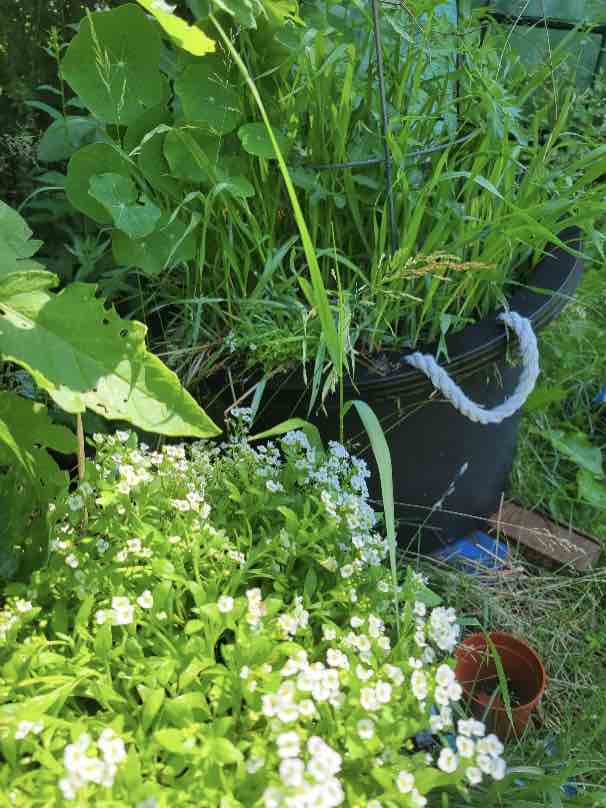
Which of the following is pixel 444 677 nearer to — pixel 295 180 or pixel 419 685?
pixel 419 685

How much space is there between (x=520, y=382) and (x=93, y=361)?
2.63 ft

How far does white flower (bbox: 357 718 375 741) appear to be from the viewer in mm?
784

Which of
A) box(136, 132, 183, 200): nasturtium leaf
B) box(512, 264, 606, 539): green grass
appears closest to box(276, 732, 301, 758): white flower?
box(136, 132, 183, 200): nasturtium leaf

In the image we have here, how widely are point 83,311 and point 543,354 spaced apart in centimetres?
148

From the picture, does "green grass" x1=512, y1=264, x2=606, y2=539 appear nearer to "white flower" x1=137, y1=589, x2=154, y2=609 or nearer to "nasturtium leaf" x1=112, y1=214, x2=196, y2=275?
"nasturtium leaf" x1=112, y1=214, x2=196, y2=275

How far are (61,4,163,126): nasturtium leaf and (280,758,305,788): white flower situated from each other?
0.95 metres

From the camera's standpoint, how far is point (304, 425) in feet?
3.96

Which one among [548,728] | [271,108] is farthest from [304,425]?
[548,728]

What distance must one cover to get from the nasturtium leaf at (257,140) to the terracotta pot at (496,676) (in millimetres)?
857

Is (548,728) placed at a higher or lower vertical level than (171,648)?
lower

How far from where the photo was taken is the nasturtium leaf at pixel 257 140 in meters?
1.23

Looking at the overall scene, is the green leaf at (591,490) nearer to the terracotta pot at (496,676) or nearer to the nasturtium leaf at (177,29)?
the terracotta pot at (496,676)

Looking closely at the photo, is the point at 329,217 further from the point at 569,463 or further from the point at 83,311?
the point at 569,463

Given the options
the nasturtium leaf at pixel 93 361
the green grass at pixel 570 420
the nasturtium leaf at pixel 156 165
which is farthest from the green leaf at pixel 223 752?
the green grass at pixel 570 420
